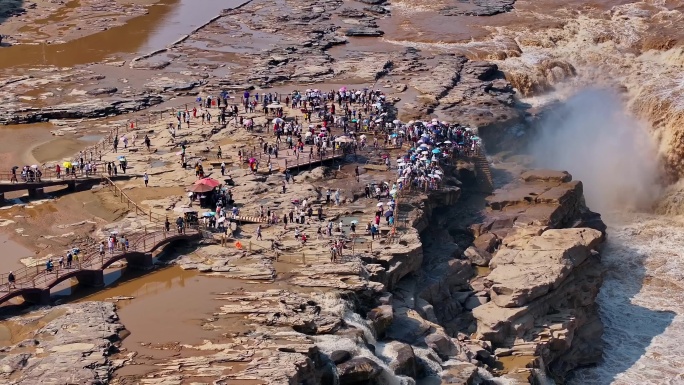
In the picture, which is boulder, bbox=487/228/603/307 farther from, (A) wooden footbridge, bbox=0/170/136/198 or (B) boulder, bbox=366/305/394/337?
(A) wooden footbridge, bbox=0/170/136/198

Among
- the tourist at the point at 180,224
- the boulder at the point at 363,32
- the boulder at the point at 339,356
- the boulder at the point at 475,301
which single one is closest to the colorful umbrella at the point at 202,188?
the tourist at the point at 180,224

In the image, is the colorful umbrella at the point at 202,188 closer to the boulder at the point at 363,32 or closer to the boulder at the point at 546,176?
the boulder at the point at 546,176

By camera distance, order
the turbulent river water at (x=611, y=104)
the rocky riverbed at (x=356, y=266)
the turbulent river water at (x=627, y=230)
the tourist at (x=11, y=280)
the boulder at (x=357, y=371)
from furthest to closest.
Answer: the turbulent river water at (x=611, y=104), the turbulent river water at (x=627, y=230), the tourist at (x=11, y=280), the rocky riverbed at (x=356, y=266), the boulder at (x=357, y=371)

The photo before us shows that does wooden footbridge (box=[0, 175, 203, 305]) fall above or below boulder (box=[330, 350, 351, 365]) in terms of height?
above

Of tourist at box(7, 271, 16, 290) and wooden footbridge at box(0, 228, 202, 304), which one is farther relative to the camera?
wooden footbridge at box(0, 228, 202, 304)

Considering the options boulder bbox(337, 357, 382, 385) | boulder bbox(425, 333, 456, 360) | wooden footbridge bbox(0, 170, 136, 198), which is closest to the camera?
boulder bbox(337, 357, 382, 385)

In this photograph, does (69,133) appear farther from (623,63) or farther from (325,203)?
(623,63)

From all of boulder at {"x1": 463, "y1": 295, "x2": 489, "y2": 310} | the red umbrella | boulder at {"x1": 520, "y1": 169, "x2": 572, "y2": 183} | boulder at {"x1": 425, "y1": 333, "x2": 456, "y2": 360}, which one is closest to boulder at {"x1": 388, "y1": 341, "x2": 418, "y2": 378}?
boulder at {"x1": 425, "y1": 333, "x2": 456, "y2": 360}
